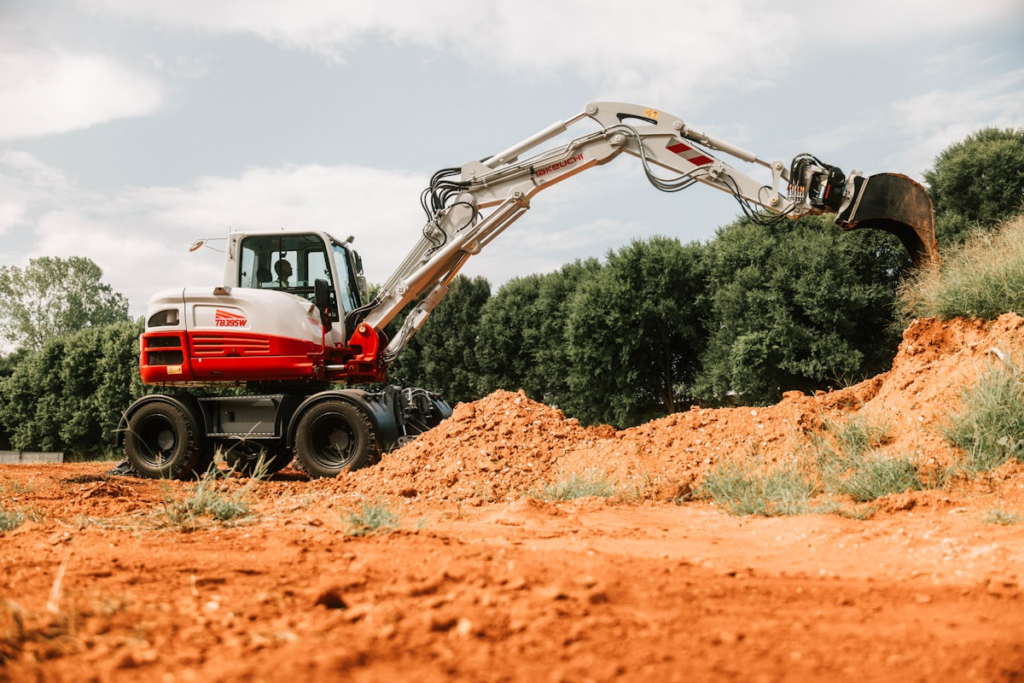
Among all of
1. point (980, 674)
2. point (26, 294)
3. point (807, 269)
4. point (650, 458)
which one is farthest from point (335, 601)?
point (26, 294)

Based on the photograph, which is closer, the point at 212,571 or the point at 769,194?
the point at 212,571

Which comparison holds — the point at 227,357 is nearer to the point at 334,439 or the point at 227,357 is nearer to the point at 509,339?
the point at 334,439

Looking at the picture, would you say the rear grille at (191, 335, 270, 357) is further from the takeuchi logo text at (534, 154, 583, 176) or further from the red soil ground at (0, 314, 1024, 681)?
the takeuchi logo text at (534, 154, 583, 176)

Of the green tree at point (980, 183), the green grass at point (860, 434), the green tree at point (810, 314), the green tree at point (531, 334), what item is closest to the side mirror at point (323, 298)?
the green grass at point (860, 434)

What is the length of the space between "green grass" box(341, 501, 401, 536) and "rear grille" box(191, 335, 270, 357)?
6.59 m

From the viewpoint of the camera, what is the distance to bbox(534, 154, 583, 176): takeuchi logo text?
11.9 m

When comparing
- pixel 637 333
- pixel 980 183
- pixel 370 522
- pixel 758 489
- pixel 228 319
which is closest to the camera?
pixel 370 522

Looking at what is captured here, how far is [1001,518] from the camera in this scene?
5453 millimetres

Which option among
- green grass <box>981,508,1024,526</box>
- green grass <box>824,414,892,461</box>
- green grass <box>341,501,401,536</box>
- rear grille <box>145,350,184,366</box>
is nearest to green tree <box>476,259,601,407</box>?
rear grille <box>145,350,184,366</box>

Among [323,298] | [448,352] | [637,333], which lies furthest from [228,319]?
[448,352]

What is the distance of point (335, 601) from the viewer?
299 centimetres

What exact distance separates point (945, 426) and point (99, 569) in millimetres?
7280

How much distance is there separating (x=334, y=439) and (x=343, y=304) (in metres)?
2.15

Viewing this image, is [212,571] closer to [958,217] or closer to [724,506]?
[724,506]
